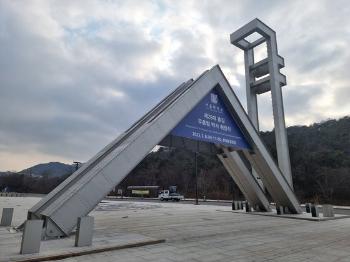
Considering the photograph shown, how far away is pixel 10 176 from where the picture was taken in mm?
137500

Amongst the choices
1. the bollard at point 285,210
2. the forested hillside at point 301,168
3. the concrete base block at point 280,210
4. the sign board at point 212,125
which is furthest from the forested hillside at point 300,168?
the sign board at point 212,125

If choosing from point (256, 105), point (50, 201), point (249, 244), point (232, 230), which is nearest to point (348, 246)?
point (249, 244)

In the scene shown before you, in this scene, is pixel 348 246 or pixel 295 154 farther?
pixel 295 154

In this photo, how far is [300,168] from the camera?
57.0 meters

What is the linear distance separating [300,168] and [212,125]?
4611cm

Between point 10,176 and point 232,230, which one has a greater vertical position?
point 10,176

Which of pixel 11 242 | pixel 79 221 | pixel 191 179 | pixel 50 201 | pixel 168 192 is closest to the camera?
pixel 79 221

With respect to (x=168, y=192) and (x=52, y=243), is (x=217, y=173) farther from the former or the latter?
(x=52, y=243)

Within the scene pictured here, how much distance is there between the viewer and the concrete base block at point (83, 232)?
9031mm

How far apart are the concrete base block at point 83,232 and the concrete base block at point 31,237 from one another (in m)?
1.21

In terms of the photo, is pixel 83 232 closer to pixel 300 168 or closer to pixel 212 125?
pixel 212 125

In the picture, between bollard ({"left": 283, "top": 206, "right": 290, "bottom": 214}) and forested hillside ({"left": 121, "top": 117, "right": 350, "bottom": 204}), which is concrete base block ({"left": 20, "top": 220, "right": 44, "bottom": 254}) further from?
forested hillside ({"left": 121, "top": 117, "right": 350, "bottom": 204})

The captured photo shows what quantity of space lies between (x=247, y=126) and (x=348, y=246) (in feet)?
33.9

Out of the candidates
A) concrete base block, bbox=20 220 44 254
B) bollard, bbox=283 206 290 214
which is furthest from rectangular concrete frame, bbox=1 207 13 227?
bollard, bbox=283 206 290 214
